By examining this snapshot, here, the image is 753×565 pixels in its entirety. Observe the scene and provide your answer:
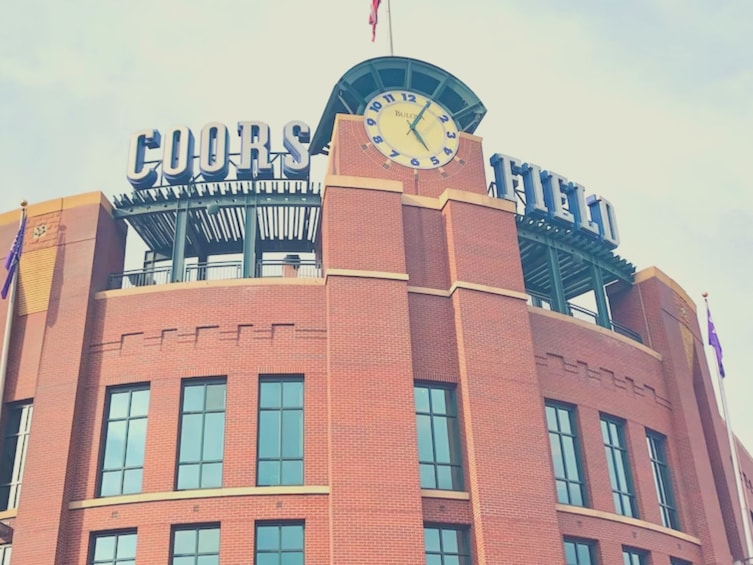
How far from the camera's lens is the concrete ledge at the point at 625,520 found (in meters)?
30.9

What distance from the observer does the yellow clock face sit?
35656mm

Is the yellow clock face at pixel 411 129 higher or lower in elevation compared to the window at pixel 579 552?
higher

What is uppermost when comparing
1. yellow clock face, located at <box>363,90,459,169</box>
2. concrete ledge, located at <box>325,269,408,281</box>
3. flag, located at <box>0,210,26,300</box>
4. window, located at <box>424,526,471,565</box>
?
yellow clock face, located at <box>363,90,459,169</box>

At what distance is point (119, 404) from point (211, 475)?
4.05 m

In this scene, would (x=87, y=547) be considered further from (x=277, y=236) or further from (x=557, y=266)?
(x=557, y=266)

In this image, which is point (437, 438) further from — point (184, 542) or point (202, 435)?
point (184, 542)

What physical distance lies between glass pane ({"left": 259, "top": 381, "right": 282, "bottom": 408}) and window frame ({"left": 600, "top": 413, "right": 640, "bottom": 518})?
1168 centimetres

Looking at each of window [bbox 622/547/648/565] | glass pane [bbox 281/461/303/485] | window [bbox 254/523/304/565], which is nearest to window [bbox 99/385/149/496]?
window [bbox 254/523/304/565]

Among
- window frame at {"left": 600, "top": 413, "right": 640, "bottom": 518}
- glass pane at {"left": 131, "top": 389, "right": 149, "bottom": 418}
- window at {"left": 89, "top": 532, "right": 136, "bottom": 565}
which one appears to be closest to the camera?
window at {"left": 89, "top": 532, "right": 136, "bottom": 565}

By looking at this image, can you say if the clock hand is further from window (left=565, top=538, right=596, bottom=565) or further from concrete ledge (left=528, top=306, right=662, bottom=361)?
window (left=565, top=538, right=596, bottom=565)

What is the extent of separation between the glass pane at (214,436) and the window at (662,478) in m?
15.7

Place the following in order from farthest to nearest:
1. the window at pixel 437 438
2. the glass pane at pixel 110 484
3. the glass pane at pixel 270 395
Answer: the glass pane at pixel 270 395
the window at pixel 437 438
the glass pane at pixel 110 484

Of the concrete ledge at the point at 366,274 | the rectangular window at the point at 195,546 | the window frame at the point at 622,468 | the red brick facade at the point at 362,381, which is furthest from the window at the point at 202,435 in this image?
the window frame at the point at 622,468

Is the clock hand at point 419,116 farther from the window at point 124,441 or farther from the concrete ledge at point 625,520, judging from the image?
the concrete ledge at point 625,520
